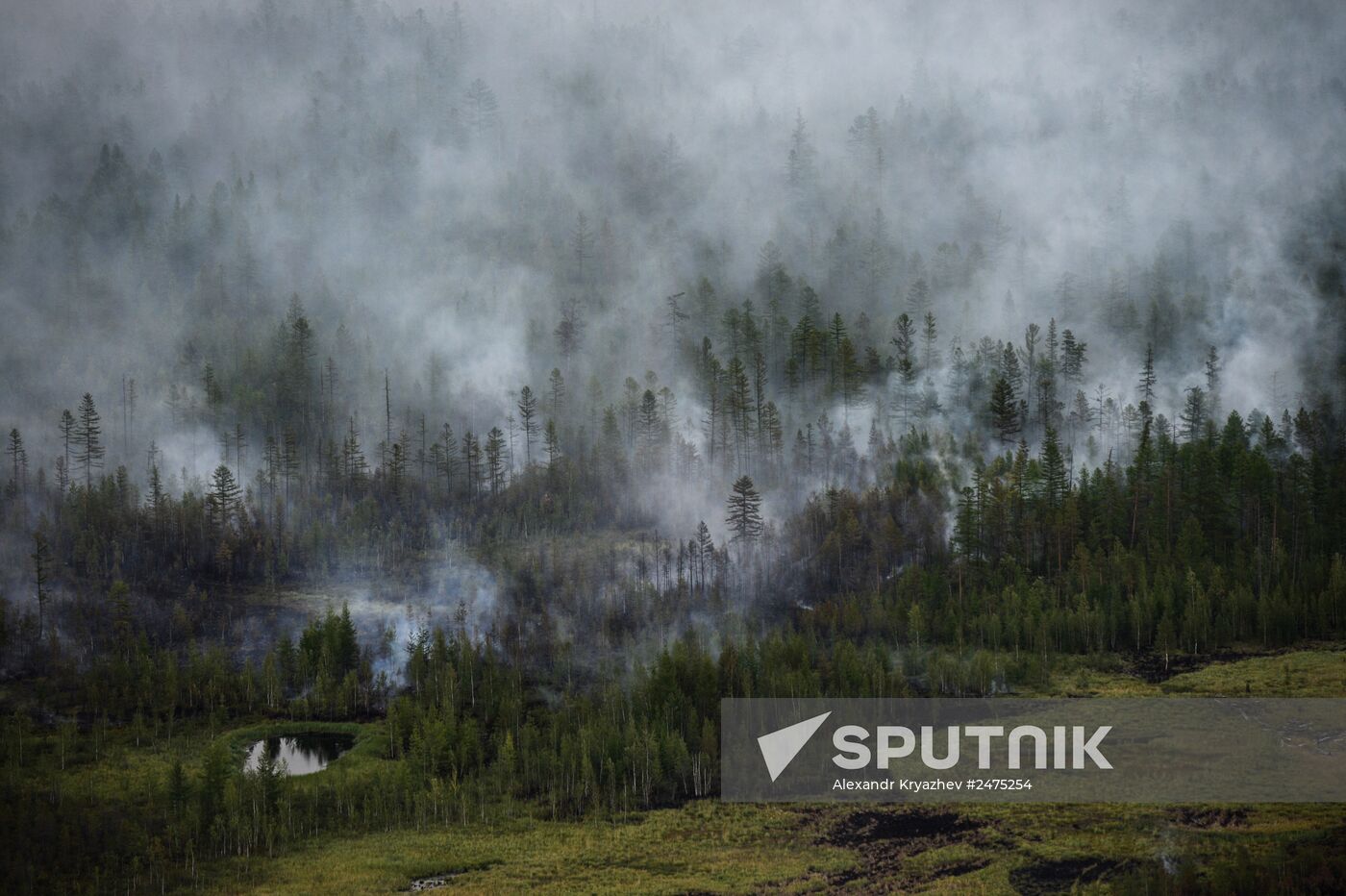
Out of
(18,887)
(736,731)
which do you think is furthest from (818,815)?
(18,887)

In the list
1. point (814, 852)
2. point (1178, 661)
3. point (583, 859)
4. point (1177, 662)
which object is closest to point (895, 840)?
point (814, 852)

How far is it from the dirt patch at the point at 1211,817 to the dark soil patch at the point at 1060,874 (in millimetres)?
14890

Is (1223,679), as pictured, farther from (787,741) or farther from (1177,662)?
(787,741)

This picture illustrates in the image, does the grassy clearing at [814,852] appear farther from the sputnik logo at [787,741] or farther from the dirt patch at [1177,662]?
the dirt patch at [1177,662]

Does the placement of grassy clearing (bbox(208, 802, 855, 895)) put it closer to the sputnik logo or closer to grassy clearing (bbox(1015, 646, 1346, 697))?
the sputnik logo

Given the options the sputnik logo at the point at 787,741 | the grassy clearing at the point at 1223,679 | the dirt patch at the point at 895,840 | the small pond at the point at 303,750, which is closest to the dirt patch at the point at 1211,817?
the dirt patch at the point at 895,840

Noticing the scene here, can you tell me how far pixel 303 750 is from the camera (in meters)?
185

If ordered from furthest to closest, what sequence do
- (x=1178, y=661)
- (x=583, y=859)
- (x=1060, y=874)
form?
(x=1178, y=661)
(x=583, y=859)
(x=1060, y=874)

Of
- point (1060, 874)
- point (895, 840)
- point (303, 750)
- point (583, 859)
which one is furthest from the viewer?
point (303, 750)

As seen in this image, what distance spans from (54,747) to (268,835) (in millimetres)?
51989

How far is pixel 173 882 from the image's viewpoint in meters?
133

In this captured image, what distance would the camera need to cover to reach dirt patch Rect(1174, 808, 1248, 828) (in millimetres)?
131000

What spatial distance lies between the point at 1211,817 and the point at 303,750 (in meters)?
127

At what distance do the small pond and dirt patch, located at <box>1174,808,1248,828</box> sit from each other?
114654 mm
